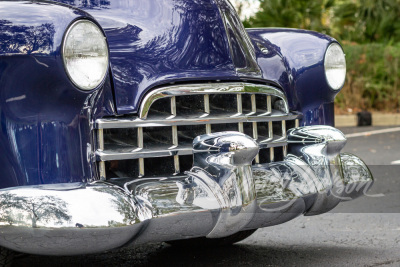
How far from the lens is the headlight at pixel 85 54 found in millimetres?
2281

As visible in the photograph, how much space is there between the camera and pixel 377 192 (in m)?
5.25

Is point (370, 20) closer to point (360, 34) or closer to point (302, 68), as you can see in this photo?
point (360, 34)

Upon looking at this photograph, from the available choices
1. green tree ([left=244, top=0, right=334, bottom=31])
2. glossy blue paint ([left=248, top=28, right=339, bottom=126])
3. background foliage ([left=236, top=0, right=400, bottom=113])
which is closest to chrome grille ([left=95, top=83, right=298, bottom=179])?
glossy blue paint ([left=248, top=28, right=339, bottom=126])

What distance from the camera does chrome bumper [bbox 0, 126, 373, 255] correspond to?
2.17m

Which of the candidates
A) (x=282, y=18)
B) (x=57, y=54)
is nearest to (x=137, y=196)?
(x=57, y=54)

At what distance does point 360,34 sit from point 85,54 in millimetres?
12855

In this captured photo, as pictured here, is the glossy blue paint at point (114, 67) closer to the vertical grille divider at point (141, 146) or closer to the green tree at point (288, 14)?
the vertical grille divider at point (141, 146)

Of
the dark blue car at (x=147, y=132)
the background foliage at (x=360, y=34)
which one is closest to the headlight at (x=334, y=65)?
the dark blue car at (x=147, y=132)

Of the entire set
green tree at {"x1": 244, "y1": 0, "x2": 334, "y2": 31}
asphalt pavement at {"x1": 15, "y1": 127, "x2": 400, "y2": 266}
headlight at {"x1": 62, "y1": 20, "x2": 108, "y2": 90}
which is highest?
green tree at {"x1": 244, "y1": 0, "x2": 334, "y2": 31}

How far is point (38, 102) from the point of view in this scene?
228cm

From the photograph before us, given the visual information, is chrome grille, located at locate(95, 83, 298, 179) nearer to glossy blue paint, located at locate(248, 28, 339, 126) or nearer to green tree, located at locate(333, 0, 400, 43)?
glossy blue paint, located at locate(248, 28, 339, 126)

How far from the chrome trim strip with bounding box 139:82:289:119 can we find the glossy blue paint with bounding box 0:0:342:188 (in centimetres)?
3

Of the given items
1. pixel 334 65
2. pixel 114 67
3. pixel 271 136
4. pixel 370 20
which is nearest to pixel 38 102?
pixel 114 67

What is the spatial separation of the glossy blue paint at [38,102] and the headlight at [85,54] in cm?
3
